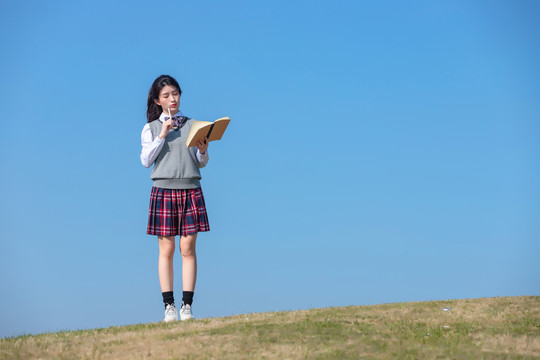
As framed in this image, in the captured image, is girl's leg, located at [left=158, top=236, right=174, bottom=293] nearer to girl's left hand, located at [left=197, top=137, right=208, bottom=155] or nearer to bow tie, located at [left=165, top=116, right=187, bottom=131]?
girl's left hand, located at [left=197, top=137, right=208, bottom=155]

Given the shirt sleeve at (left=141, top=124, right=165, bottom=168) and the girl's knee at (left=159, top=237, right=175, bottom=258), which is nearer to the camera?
the shirt sleeve at (left=141, top=124, right=165, bottom=168)

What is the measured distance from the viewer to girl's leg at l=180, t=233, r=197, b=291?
768 cm

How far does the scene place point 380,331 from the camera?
22.1 ft

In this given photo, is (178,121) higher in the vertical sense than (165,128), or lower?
higher

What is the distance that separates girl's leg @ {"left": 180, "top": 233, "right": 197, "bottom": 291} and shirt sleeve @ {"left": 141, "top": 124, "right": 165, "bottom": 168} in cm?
109

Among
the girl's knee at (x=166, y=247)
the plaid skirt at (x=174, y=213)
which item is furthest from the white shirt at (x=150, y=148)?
the girl's knee at (x=166, y=247)

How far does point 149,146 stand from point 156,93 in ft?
2.66

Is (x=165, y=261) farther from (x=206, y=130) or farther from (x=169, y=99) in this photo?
(x=169, y=99)

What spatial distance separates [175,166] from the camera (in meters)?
7.68

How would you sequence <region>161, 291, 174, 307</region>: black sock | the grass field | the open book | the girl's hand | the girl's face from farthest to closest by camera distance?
1. the girl's face
2. <region>161, 291, 174, 307</region>: black sock
3. the girl's hand
4. the open book
5. the grass field

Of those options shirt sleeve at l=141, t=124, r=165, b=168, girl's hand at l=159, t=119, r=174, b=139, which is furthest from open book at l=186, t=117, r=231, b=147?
shirt sleeve at l=141, t=124, r=165, b=168

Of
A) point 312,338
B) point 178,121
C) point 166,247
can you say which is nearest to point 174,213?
point 166,247

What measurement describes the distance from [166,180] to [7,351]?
8.87ft

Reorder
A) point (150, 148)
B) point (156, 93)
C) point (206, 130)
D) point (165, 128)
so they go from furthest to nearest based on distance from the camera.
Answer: point (156, 93), point (150, 148), point (165, 128), point (206, 130)
